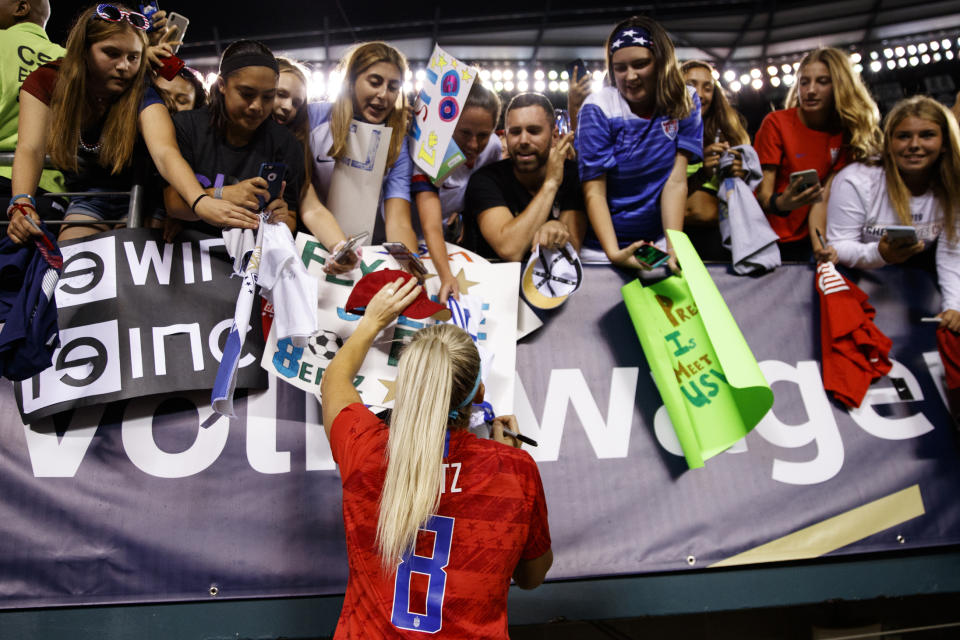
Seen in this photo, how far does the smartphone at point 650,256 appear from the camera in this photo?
3.15m

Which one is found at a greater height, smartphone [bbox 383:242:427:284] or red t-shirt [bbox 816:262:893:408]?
smartphone [bbox 383:242:427:284]

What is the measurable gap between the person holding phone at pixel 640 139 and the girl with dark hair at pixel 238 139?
1.39m

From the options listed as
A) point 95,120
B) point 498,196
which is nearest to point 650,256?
point 498,196

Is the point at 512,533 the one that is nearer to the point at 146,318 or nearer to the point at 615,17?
the point at 146,318

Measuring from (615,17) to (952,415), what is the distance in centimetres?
808

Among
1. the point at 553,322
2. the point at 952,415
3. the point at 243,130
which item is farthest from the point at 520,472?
the point at 952,415

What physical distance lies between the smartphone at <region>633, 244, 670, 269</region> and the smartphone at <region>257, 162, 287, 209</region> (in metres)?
1.49

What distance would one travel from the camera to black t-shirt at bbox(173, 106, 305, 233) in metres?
2.95

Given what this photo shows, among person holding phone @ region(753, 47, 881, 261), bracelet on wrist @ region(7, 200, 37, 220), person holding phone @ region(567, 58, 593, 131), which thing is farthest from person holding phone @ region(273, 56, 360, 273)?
person holding phone @ region(753, 47, 881, 261)

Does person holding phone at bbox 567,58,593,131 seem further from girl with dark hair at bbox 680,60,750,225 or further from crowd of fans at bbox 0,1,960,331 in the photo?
girl with dark hair at bbox 680,60,750,225

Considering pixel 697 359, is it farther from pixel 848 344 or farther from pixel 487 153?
pixel 487 153

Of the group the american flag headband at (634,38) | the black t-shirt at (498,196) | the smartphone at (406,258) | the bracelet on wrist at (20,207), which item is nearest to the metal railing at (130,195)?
the bracelet on wrist at (20,207)

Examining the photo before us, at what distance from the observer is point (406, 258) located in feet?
9.55

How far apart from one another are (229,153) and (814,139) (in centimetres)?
292
